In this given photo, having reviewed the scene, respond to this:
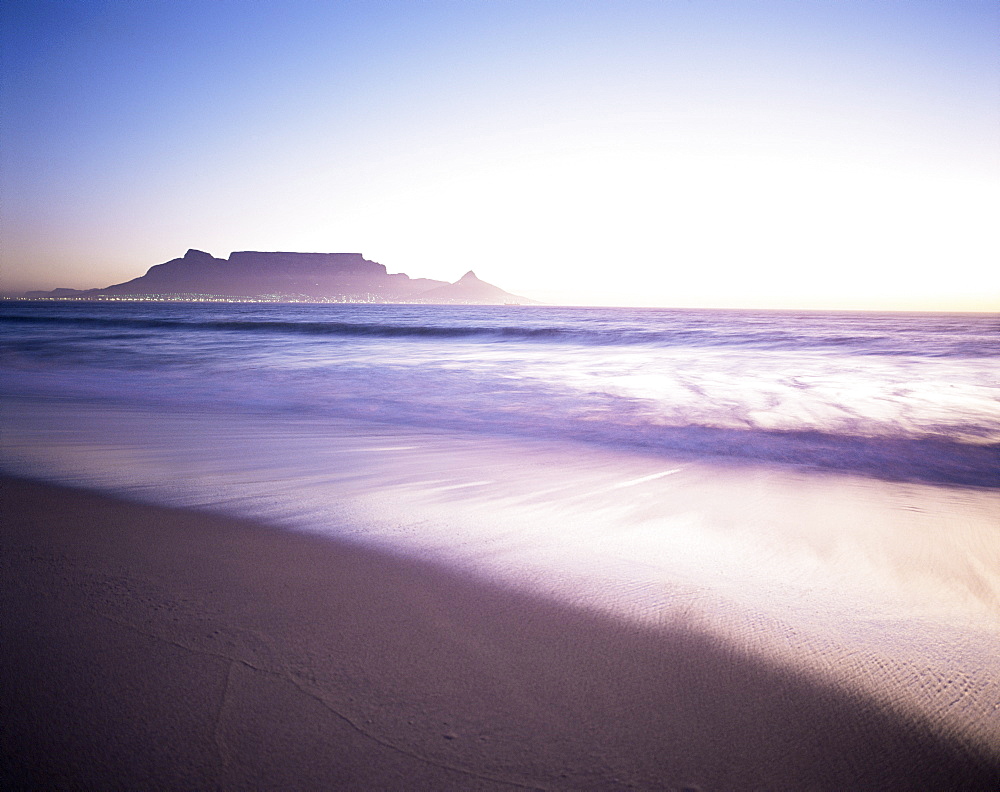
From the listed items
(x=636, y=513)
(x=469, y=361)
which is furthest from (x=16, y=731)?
(x=469, y=361)

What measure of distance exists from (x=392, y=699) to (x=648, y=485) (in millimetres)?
2687

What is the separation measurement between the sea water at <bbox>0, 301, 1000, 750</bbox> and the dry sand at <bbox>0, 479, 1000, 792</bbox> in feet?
0.78

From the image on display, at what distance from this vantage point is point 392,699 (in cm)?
141

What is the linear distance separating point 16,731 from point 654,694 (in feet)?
5.50

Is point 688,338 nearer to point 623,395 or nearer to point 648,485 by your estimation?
point 623,395

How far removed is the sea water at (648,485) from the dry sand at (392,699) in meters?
0.24

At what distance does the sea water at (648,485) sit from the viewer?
194 centimetres

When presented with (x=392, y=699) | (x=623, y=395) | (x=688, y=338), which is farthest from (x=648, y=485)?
(x=688, y=338)

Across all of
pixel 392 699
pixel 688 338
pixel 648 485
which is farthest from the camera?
pixel 688 338

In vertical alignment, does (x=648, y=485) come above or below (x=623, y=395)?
below

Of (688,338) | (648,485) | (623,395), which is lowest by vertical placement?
(648,485)

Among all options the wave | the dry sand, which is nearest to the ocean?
the wave

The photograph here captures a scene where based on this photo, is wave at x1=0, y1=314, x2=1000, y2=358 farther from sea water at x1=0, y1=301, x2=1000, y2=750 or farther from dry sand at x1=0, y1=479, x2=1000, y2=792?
dry sand at x1=0, y1=479, x2=1000, y2=792

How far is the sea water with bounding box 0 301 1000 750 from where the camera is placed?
1940 mm
